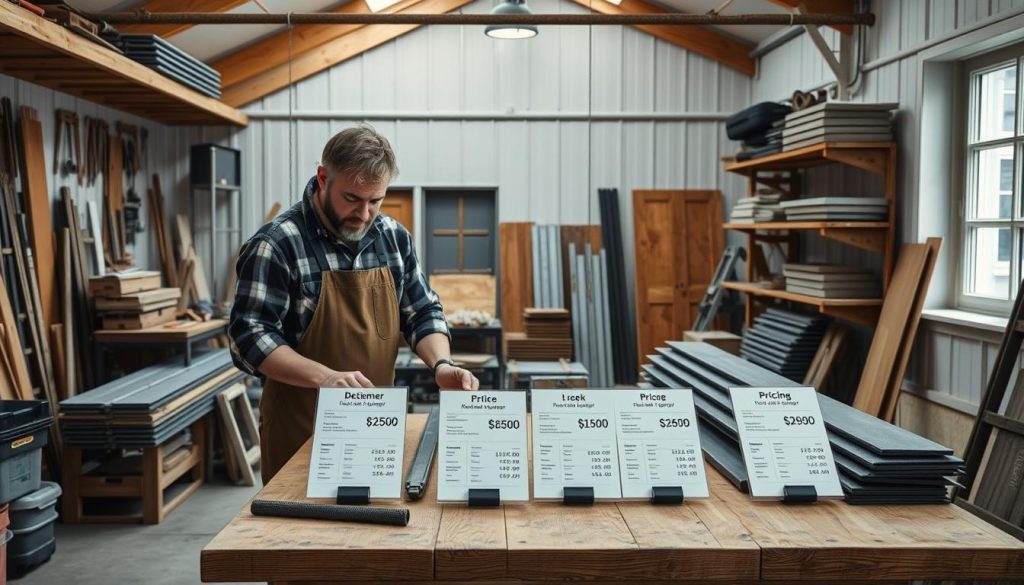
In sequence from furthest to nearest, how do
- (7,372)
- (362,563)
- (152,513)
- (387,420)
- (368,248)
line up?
(152,513) < (7,372) < (368,248) < (387,420) < (362,563)

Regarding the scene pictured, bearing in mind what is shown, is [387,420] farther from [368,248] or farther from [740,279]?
[740,279]

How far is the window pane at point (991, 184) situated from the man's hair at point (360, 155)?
3702 mm

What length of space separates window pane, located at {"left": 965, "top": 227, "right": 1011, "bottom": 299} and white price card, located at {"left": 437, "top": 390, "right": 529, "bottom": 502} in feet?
12.1

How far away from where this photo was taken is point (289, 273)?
258cm

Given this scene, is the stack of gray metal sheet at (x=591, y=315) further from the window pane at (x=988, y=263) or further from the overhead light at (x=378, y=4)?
the window pane at (x=988, y=263)

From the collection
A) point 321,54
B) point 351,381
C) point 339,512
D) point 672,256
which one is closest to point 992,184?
point 672,256

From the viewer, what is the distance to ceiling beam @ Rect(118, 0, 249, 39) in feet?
19.8

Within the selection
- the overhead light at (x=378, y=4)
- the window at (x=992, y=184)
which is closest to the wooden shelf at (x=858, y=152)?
the window at (x=992, y=184)

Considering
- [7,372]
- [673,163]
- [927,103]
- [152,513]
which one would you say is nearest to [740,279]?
[673,163]

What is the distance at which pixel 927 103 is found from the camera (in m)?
5.01

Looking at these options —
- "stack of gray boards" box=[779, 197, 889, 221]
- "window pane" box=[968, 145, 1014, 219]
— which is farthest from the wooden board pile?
"window pane" box=[968, 145, 1014, 219]

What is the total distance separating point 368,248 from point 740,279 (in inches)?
252

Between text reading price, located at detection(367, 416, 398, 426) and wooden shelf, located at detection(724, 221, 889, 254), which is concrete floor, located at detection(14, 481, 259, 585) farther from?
wooden shelf, located at detection(724, 221, 889, 254)

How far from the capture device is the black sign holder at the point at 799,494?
193cm
